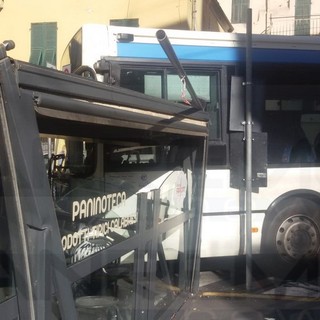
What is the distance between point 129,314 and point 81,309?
563mm

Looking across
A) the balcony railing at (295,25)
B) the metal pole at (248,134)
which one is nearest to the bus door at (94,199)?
the metal pole at (248,134)

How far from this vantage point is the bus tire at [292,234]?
532 centimetres

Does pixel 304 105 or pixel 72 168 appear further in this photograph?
pixel 304 105

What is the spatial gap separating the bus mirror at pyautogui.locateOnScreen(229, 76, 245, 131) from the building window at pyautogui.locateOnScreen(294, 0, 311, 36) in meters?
23.1

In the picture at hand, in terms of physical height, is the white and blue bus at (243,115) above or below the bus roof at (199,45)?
below

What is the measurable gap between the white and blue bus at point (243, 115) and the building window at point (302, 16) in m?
22.6

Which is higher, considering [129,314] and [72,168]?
[72,168]

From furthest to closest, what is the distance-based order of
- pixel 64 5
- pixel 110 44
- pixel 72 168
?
pixel 64 5 → pixel 110 44 → pixel 72 168

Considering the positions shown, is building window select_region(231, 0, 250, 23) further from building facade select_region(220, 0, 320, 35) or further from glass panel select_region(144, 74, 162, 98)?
glass panel select_region(144, 74, 162, 98)

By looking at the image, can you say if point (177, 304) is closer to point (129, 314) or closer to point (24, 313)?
point (129, 314)

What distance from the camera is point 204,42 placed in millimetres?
5191

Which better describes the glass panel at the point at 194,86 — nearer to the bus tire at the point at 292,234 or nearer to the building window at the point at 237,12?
the bus tire at the point at 292,234

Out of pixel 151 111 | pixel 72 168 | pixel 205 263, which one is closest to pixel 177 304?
pixel 72 168

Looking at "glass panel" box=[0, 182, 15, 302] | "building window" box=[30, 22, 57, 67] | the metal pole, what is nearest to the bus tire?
the metal pole
